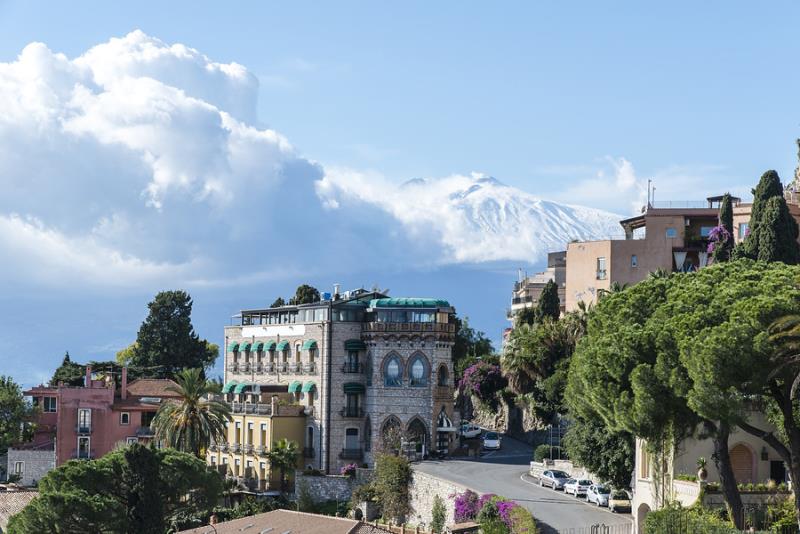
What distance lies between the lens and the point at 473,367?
331ft

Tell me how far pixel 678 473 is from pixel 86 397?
53.6m

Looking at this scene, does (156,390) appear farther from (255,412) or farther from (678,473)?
(678,473)

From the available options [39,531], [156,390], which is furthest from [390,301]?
[39,531]

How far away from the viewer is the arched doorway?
176ft

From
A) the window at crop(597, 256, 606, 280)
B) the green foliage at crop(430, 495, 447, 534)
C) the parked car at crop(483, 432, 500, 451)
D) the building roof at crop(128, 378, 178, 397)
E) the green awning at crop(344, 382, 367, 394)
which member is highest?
the window at crop(597, 256, 606, 280)

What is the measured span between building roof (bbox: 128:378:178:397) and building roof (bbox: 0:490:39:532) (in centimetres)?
1809

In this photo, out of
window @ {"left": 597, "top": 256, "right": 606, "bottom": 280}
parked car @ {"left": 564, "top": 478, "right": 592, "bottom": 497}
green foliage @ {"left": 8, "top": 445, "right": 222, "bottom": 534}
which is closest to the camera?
green foliage @ {"left": 8, "top": 445, "right": 222, "bottom": 534}

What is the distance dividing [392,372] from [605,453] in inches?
853

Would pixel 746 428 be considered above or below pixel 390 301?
below

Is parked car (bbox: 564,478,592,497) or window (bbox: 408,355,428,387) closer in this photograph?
parked car (bbox: 564,478,592,497)

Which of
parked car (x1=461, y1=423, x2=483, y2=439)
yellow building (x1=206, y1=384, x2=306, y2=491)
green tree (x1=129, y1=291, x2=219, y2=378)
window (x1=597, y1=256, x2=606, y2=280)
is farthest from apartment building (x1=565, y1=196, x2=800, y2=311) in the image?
green tree (x1=129, y1=291, x2=219, y2=378)

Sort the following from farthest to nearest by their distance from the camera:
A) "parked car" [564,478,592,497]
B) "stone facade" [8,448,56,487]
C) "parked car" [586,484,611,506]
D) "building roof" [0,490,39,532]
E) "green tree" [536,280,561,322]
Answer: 1. "green tree" [536,280,561,322]
2. "stone facade" [8,448,56,487]
3. "building roof" [0,490,39,532]
4. "parked car" [564,478,592,497]
5. "parked car" [586,484,611,506]

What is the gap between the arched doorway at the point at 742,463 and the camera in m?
53.7

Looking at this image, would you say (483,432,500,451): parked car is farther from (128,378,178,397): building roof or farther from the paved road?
(128,378,178,397): building roof
